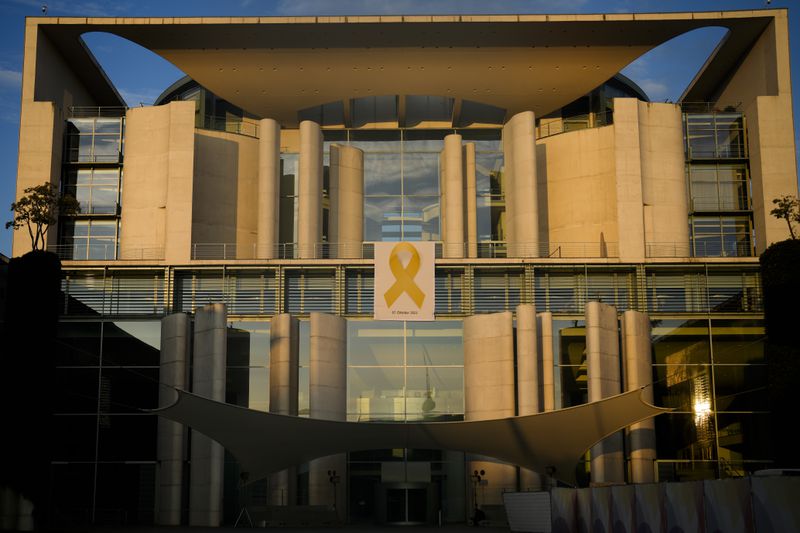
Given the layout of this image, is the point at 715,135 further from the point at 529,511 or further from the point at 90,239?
the point at 90,239

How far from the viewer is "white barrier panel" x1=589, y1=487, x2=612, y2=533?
64.2 ft

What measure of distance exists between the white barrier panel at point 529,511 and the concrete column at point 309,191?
15208 millimetres

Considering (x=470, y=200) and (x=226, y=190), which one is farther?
(x=470, y=200)

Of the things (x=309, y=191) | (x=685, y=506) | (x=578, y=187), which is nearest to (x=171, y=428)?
(x=309, y=191)

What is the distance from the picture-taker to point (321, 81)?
42.7m

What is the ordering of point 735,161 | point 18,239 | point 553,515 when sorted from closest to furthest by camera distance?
point 553,515 → point 18,239 → point 735,161

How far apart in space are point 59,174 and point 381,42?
13.3 meters

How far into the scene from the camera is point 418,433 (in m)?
31.8

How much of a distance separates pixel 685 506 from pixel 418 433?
54.4 ft

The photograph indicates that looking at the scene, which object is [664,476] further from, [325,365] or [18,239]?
[18,239]

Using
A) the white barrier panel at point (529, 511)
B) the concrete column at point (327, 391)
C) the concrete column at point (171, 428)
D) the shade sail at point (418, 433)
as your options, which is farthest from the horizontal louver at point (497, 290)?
the white barrier panel at point (529, 511)

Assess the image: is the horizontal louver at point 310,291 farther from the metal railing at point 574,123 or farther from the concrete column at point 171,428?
the metal railing at point 574,123

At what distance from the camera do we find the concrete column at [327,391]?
119 ft

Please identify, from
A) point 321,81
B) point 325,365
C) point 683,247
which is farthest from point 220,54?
point 683,247
